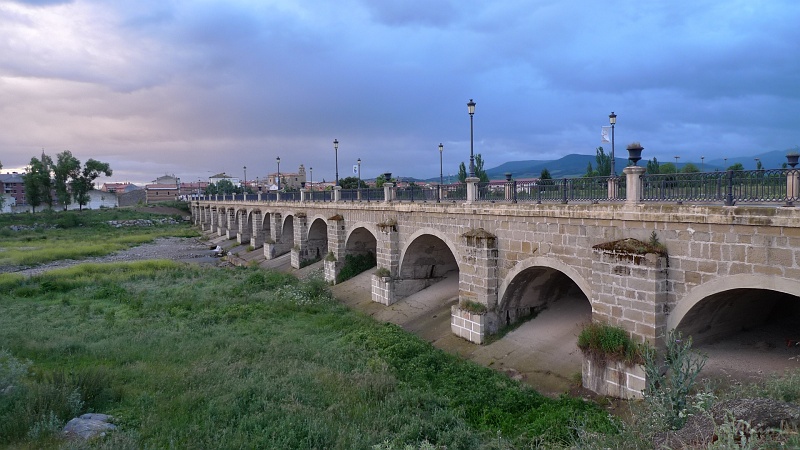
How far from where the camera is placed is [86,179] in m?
80.5

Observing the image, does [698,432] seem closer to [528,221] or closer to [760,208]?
[760,208]

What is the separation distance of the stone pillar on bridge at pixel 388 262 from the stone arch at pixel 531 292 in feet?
20.9

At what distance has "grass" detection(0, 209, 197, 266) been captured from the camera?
3900 cm

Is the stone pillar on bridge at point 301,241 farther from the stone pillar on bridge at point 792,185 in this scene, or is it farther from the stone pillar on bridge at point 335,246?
the stone pillar on bridge at point 792,185

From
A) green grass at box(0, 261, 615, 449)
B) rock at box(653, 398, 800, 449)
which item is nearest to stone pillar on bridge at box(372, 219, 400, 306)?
green grass at box(0, 261, 615, 449)

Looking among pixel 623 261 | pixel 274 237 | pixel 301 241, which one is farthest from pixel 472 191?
pixel 274 237

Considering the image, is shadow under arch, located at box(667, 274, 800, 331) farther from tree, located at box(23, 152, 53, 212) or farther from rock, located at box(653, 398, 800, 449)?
tree, located at box(23, 152, 53, 212)

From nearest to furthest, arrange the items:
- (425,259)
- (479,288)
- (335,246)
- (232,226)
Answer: (479,288)
(425,259)
(335,246)
(232,226)

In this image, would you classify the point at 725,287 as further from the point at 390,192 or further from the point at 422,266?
the point at 390,192

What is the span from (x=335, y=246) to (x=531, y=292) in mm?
12630

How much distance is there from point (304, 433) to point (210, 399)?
264 centimetres

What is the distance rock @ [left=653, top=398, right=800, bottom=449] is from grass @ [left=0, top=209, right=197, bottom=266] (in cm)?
4106

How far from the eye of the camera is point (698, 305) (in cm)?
934

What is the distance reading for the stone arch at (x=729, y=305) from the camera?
834 cm
